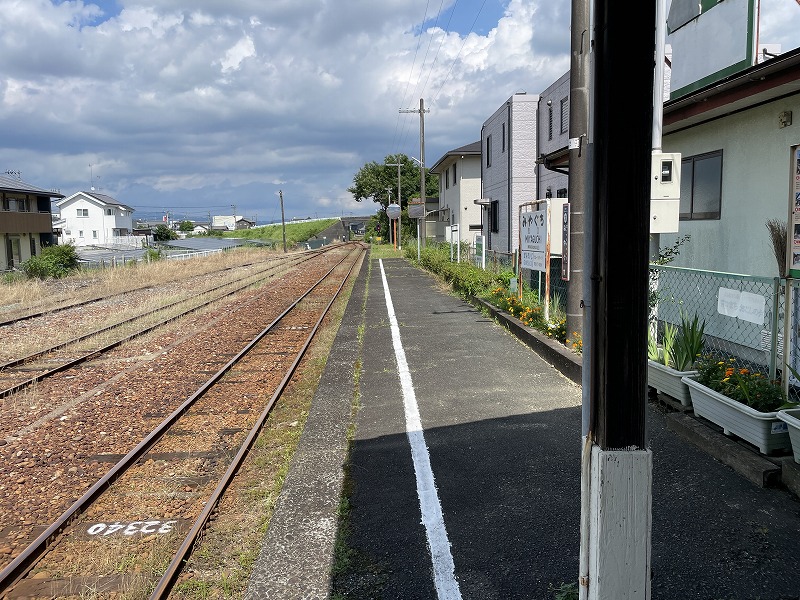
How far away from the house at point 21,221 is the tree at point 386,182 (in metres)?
42.2

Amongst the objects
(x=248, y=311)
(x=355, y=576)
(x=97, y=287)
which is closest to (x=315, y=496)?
(x=355, y=576)

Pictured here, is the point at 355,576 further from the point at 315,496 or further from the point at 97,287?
the point at 97,287

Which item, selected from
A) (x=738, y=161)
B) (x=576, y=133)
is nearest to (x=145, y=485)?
(x=576, y=133)

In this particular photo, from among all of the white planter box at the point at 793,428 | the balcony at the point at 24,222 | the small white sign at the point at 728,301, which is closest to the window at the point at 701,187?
the small white sign at the point at 728,301

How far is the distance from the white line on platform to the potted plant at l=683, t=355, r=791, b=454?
7.08 ft

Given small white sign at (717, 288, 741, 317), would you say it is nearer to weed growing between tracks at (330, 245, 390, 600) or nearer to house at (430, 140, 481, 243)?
weed growing between tracks at (330, 245, 390, 600)

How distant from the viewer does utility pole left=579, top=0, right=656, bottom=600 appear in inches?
84.3

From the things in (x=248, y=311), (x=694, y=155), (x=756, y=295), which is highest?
(x=694, y=155)

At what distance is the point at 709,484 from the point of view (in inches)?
167

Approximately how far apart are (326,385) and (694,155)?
5.29m

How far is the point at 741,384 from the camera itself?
452 cm

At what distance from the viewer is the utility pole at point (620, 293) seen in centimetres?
214

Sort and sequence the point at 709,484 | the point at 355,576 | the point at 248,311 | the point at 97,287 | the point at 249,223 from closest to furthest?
the point at 355,576 < the point at 709,484 < the point at 248,311 < the point at 97,287 < the point at 249,223

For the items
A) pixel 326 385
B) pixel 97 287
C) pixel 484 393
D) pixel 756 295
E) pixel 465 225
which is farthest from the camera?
pixel 465 225
